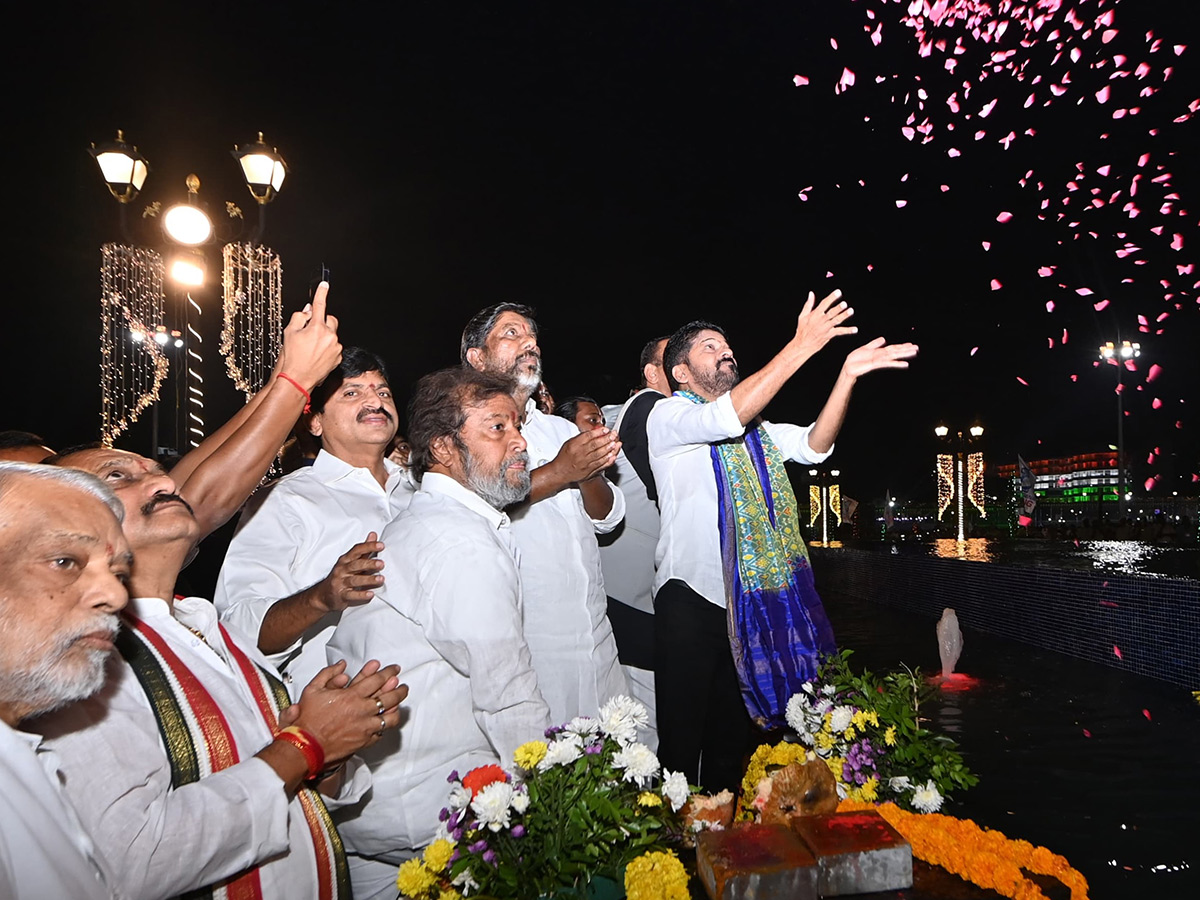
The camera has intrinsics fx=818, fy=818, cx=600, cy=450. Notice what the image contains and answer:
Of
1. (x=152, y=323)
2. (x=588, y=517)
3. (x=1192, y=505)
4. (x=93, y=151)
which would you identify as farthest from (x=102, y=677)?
(x=1192, y=505)

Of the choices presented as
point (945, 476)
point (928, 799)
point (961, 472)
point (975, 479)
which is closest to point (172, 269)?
point (928, 799)

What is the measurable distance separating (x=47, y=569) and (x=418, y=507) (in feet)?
3.50

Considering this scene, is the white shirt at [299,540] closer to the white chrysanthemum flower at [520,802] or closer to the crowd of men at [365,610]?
the crowd of men at [365,610]

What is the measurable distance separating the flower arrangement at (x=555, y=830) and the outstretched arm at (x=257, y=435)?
1.02 m

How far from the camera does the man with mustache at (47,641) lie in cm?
105

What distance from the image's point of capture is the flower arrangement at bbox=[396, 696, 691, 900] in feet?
5.03

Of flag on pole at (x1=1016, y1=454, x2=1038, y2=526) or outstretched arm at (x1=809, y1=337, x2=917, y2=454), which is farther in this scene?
flag on pole at (x1=1016, y1=454, x2=1038, y2=526)

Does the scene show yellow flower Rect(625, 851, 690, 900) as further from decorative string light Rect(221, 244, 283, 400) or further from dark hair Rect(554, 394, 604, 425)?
decorative string light Rect(221, 244, 283, 400)

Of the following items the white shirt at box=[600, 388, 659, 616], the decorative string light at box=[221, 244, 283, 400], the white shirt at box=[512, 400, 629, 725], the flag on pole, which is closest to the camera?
the white shirt at box=[512, 400, 629, 725]

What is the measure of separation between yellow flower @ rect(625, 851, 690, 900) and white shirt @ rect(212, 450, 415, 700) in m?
1.33

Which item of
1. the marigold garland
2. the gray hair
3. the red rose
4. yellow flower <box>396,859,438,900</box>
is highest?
the gray hair

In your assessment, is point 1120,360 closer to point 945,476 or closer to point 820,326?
point 945,476

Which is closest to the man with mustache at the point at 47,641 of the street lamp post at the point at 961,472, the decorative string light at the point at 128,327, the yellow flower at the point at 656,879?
the yellow flower at the point at 656,879

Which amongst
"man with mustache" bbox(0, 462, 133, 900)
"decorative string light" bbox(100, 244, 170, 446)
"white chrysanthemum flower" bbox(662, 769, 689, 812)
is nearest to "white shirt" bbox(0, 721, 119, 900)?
"man with mustache" bbox(0, 462, 133, 900)
